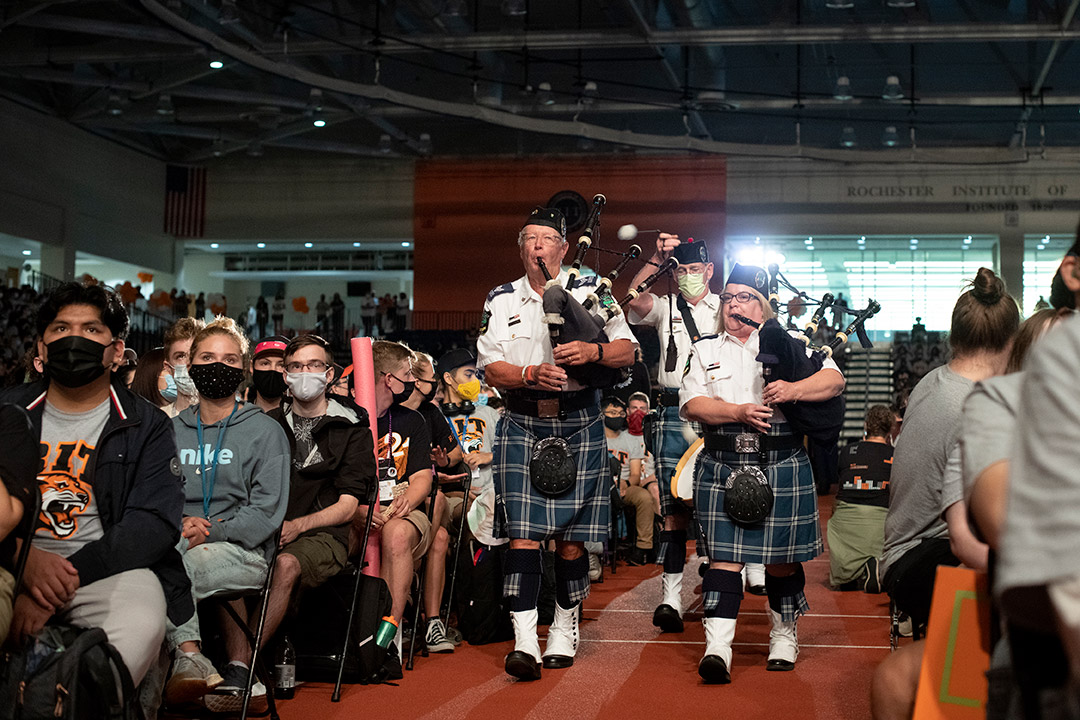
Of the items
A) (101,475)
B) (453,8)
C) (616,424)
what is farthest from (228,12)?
(101,475)

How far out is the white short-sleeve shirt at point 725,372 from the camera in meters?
5.21

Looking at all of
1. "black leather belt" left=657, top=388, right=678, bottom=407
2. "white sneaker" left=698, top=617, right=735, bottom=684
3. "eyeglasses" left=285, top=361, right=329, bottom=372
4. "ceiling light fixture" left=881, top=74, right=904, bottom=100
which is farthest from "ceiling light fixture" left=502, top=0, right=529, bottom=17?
"white sneaker" left=698, top=617, right=735, bottom=684

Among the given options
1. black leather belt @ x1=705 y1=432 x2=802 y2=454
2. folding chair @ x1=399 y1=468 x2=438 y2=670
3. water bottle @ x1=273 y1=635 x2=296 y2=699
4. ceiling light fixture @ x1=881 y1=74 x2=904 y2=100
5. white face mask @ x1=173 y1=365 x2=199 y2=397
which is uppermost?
ceiling light fixture @ x1=881 y1=74 x2=904 y2=100

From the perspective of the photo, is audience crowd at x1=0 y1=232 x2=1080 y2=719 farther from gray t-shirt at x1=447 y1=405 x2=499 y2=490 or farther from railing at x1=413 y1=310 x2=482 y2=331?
railing at x1=413 y1=310 x2=482 y2=331

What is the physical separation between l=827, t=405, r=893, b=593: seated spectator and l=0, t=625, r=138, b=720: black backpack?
19.6ft

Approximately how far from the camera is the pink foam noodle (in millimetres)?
5320

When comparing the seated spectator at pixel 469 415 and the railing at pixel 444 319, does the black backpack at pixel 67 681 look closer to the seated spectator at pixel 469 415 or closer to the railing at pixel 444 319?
the seated spectator at pixel 469 415

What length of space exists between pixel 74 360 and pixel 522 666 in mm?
2423

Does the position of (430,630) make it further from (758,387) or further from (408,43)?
(408,43)

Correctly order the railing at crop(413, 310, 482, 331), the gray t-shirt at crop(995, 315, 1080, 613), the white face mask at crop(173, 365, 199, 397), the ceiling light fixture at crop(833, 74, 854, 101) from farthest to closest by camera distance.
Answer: the railing at crop(413, 310, 482, 331), the ceiling light fixture at crop(833, 74, 854, 101), the white face mask at crop(173, 365, 199, 397), the gray t-shirt at crop(995, 315, 1080, 613)

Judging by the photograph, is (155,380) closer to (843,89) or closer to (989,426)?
(989,426)

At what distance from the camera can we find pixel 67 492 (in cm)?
334

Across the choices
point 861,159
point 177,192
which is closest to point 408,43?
point 861,159

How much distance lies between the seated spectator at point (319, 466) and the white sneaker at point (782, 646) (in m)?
1.99
